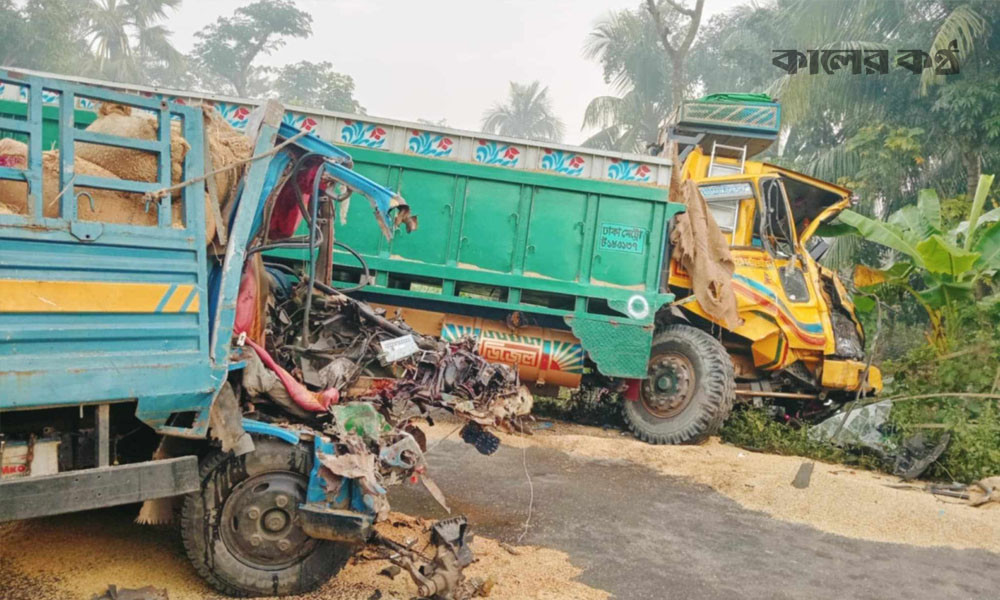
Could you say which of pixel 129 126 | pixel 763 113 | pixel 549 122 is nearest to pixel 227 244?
pixel 129 126

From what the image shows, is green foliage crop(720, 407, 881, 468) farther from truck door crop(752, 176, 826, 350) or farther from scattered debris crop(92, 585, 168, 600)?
scattered debris crop(92, 585, 168, 600)

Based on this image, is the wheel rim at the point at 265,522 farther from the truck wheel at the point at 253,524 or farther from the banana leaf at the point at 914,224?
the banana leaf at the point at 914,224

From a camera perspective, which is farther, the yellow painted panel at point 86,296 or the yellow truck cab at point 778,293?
the yellow truck cab at point 778,293

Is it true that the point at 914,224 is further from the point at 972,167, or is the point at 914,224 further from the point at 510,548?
the point at 510,548

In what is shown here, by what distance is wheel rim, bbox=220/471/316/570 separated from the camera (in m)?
3.55

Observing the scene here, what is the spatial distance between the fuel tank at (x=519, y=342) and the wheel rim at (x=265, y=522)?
14.3 feet

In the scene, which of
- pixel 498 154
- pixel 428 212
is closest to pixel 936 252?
pixel 498 154

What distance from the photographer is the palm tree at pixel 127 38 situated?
103 ft

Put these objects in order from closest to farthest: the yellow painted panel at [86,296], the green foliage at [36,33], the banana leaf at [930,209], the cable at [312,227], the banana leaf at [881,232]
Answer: the yellow painted panel at [86,296] → the cable at [312,227] → the banana leaf at [881,232] → the banana leaf at [930,209] → the green foliage at [36,33]

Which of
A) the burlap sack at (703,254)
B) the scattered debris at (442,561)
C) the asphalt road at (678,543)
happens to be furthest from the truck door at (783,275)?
the scattered debris at (442,561)

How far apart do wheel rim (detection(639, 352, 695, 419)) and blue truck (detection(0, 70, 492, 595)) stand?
4.58m

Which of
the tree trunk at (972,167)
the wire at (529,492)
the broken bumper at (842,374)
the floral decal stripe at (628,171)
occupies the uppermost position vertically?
the tree trunk at (972,167)

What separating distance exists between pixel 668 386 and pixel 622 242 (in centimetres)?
159

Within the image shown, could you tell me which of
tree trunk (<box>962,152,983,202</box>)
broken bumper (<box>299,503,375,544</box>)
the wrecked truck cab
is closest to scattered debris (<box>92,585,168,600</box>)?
broken bumper (<box>299,503,375,544</box>)
